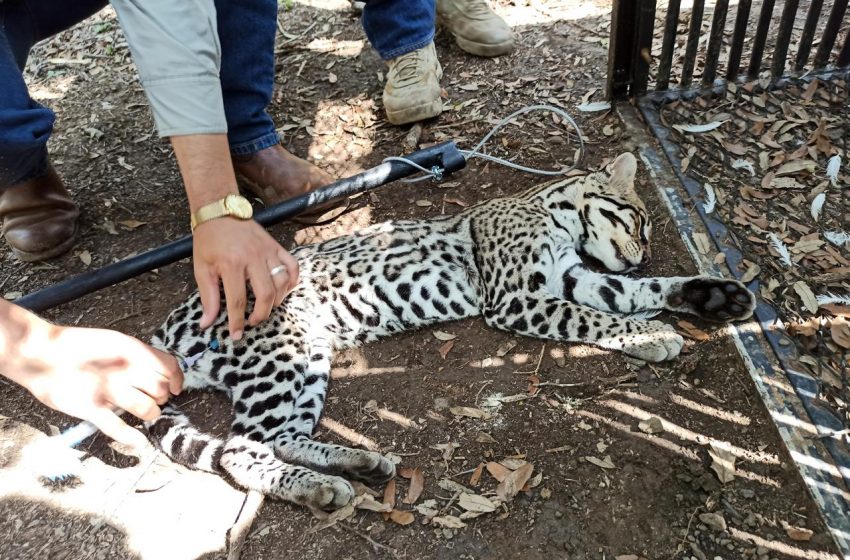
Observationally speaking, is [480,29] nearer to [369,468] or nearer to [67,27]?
[67,27]

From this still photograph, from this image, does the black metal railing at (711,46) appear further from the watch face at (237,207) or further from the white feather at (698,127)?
the watch face at (237,207)

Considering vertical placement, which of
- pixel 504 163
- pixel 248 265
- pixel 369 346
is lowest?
pixel 369 346

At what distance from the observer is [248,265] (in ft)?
8.50

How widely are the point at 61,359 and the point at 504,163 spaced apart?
3.19 m

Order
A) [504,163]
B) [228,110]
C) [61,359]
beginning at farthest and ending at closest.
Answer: [504,163], [228,110], [61,359]

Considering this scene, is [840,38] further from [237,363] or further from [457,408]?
[237,363]

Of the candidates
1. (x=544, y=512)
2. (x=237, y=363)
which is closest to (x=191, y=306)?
(x=237, y=363)

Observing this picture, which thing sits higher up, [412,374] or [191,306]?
[191,306]

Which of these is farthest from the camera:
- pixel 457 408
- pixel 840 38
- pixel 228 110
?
pixel 840 38

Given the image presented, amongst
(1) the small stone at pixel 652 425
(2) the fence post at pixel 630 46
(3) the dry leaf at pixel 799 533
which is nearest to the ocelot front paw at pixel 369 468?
(1) the small stone at pixel 652 425

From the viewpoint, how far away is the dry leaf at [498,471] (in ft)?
9.30

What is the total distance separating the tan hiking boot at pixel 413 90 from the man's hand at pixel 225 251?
2.46 metres

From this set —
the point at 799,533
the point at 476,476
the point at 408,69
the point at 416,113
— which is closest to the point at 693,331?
the point at 799,533

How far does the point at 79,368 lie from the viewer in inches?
88.0
